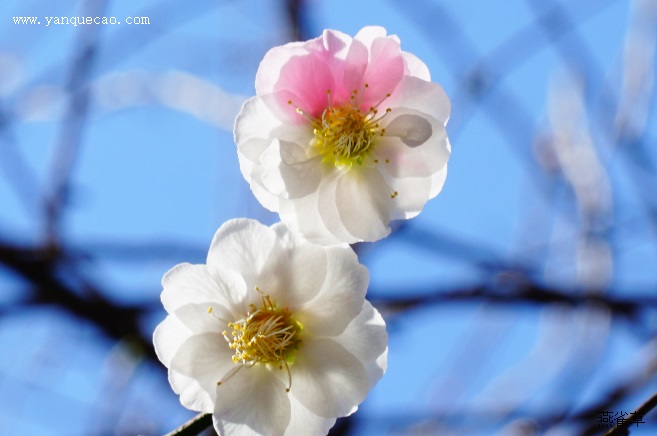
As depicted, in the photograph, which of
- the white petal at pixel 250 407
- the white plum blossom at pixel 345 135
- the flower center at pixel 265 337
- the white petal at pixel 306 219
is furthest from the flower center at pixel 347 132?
the white petal at pixel 250 407

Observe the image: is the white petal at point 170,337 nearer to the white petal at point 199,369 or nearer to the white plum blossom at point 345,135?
the white petal at point 199,369

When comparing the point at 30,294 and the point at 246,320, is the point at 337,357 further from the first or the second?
the point at 30,294

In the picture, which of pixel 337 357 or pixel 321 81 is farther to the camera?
pixel 321 81

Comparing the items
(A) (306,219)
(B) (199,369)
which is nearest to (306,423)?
(B) (199,369)

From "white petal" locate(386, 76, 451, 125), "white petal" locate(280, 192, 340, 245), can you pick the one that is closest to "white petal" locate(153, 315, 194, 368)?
"white petal" locate(280, 192, 340, 245)

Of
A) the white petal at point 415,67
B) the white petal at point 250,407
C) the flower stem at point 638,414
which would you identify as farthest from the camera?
the white petal at point 415,67

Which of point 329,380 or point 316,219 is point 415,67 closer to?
point 316,219

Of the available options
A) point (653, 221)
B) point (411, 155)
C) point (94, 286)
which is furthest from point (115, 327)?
point (653, 221)
